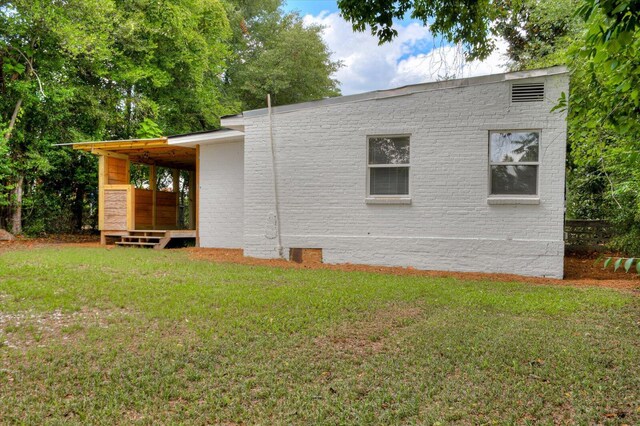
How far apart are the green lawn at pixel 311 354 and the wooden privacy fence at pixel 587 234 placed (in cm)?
609

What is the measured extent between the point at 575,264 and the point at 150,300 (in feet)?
30.5

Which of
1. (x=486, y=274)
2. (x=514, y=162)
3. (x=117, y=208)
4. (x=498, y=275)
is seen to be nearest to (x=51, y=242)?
(x=117, y=208)

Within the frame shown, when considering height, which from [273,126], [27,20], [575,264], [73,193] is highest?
[27,20]

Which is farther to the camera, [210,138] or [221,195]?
[221,195]

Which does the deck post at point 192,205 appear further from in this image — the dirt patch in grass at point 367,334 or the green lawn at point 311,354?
the dirt patch in grass at point 367,334

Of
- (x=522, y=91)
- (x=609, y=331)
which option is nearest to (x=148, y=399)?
(x=609, y=331)

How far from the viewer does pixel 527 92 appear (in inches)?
305

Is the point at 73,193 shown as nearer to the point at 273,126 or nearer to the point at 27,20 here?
the point at 27,20

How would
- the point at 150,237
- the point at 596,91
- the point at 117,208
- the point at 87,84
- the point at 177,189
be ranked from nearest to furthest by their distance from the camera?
the point at 596,91
the point at 150,237
the point at 117,208
the point at 87,84
the point at 177,189

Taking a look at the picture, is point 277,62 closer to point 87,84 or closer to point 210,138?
point 87,84

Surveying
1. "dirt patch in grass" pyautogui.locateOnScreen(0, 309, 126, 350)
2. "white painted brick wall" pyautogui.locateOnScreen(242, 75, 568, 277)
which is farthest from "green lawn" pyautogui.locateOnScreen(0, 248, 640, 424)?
"white painted brick wall" pyautogui.locateOnScreen(242, 75, 568, 277)

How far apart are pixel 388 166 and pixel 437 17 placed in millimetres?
3840

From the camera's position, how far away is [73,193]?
15320 millimetres

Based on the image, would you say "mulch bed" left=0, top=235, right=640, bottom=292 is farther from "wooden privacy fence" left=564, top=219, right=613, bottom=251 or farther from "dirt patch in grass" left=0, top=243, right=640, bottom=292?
"wooden privacy fence" left=564, top=219, right=613, bottom=251
